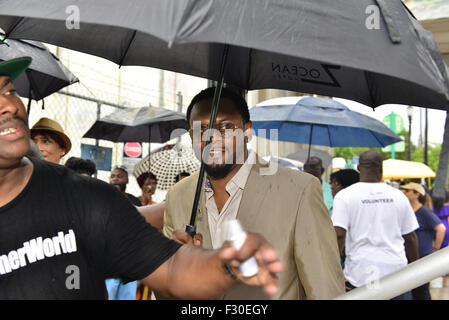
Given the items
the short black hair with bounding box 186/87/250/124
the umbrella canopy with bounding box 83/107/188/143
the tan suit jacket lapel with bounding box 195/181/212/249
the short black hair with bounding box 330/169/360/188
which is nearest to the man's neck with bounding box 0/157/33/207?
the tan suit jacket lapel with bounding box 195/181/212/249

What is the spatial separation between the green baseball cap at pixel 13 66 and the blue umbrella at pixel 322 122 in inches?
159

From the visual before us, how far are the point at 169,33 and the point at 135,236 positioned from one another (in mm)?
843

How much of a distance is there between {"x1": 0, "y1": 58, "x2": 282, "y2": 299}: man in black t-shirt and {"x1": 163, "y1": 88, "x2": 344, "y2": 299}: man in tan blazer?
0.42 metres

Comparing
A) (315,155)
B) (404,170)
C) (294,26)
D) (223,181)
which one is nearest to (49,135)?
(223,181)

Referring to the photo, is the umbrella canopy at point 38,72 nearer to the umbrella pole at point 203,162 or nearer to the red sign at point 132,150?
the umbrella pole at point 203,162

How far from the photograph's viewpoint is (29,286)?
1.89m

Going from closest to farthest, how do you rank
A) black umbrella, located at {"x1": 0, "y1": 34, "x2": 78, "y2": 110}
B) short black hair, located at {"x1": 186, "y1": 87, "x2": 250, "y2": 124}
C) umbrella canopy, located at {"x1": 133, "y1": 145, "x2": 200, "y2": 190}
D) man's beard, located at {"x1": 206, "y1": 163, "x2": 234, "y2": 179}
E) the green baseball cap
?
1. the green baseball cap
2. man's beard, located at {"x1": 206, "y1": 163, "x2": 234, "y2": 179}
3. short black hair, located at {"x1": 186, "y1": 87, "x2": 250, "y2": 124}
4. black umbrella, located at {"x1": 0, "y1": 34, "x2": 78, "y2": 110}
5. umbrella canopy, located at {"x1": 133, "y1": 145, "x2": 200, "y2": 190}

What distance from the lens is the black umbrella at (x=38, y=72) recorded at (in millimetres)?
4344

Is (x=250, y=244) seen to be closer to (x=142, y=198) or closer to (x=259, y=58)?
(x=259, y=58)

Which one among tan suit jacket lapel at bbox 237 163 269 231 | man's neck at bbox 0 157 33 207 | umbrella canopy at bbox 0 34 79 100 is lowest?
tan suit jacket lapel at bbox 237 163 269 231

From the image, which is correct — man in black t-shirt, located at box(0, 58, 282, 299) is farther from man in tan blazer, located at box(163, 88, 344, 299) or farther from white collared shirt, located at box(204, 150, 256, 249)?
white collared shirt, located at box(204, 150, 256, 249)

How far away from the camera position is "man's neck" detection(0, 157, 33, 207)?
1989 mm

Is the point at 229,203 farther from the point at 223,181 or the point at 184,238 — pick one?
the point at 184,238

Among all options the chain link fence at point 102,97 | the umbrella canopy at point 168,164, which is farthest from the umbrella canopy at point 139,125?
the chain link fence at point 102,97
